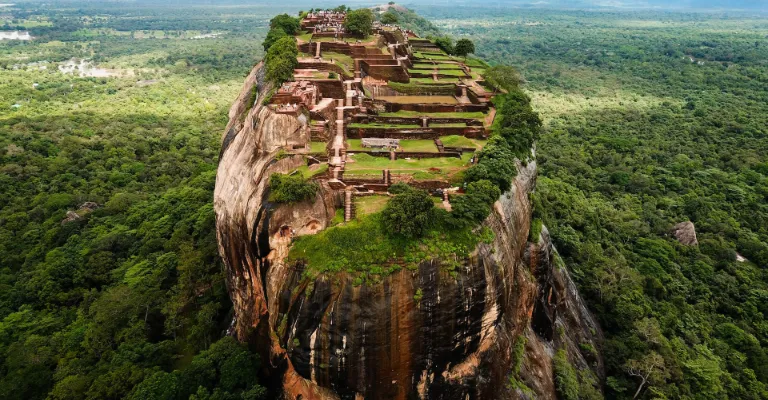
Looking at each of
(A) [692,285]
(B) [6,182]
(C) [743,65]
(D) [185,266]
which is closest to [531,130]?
(A) [692,285]

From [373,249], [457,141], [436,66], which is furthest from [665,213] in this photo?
[373,249]

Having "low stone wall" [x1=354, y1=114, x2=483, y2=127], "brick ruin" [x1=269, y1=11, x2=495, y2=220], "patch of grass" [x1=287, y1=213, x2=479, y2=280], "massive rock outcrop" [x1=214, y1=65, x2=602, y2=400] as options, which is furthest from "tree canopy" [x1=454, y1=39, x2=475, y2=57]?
"patch of grass" [x1=287, y1=213, x2=479, y2=280]

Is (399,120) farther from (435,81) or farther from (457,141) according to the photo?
(435,81)

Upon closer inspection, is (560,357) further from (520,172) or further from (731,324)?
(731,324)

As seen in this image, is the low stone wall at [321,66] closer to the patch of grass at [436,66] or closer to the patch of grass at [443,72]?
the patch of grass at [443,72]

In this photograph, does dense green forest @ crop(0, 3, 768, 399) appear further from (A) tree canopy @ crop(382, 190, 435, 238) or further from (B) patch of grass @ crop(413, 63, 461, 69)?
(B) patch of grass @ crop(413, 63, 461, 69)

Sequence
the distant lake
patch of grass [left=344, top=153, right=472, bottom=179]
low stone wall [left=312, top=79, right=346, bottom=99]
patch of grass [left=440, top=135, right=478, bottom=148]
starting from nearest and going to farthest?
patch of grass [left=344, top=153, right=472, bottom=179]
patch of grass [left=440, top=135, right=478, bottom=148]
low stone wall [left=312, top=79, right=346, bottom=99]
the distant lake

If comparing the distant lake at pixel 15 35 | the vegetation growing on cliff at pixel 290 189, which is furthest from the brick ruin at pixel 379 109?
the distant lake at pixel 15 35
